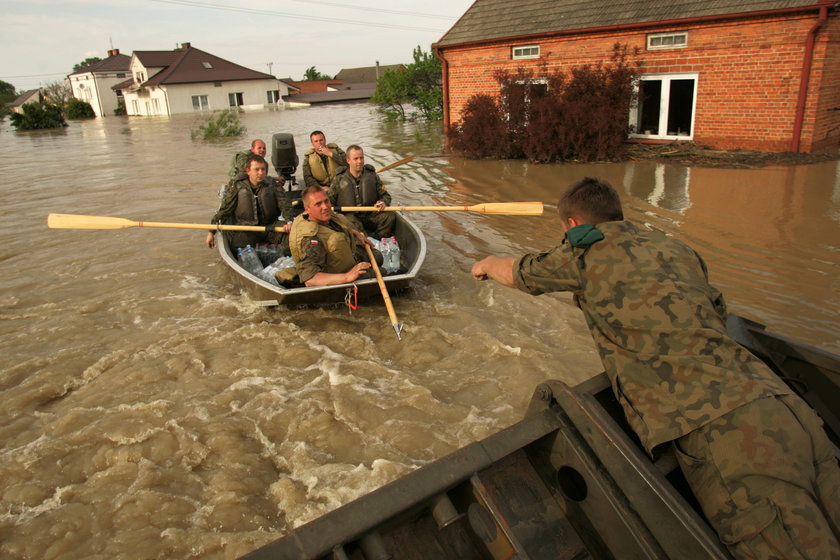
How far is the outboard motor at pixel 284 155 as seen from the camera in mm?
10289

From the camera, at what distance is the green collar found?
7.82 feet

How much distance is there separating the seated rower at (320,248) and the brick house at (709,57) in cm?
1071

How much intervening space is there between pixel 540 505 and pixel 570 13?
15.0m

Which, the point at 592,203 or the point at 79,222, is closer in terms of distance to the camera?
the point at 592,203

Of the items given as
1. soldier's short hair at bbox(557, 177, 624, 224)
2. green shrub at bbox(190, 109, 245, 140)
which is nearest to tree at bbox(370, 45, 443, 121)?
green shrub at bbox(190, 109, 245, 140)

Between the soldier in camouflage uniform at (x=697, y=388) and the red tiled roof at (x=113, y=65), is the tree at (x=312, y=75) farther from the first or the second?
the soldier in camouflage uniform at (x=697, y=388)

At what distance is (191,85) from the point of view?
43.5 m

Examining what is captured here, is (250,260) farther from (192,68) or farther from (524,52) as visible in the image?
(192,68)

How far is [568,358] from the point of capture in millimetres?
5227

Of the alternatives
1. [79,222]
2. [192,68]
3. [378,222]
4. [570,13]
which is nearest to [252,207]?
[378,222]

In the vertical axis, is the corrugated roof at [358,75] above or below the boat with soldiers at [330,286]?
above

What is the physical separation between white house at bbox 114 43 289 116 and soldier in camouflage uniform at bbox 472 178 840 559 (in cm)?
4611

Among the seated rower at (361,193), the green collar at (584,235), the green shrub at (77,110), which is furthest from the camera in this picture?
the green shrub at (77,110)

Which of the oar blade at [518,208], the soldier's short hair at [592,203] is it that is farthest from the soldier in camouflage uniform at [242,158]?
the soldier's short hair at [592,203]
